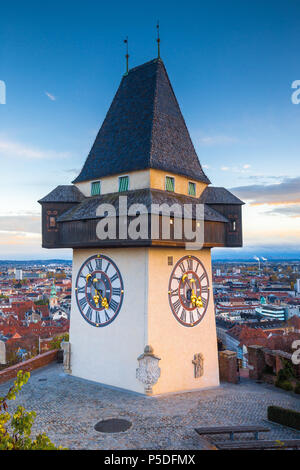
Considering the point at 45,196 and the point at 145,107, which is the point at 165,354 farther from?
the point at 145,107

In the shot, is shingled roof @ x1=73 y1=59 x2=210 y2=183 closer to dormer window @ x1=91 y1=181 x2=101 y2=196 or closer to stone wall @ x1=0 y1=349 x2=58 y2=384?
dormer window @ x1=91 y1=181 x2=101 y2=196

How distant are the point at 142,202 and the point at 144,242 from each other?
5.00 ft

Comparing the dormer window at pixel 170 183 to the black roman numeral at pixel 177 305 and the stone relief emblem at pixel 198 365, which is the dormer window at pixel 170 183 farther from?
the stone relief emblem at pixel 198 365

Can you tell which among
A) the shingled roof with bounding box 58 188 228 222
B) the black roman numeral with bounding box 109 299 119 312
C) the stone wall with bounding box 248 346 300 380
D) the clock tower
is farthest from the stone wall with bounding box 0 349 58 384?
the stone wall with bounding box 248 346 300 380

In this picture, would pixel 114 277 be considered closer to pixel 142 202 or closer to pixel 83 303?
pixel 83 303

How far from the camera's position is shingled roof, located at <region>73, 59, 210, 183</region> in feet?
49.4

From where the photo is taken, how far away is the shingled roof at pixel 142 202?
1377 cm

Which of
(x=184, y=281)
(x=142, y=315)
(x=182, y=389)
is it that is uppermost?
(x=184, y=281)

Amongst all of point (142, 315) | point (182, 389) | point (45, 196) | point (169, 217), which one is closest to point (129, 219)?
point (169, 217)

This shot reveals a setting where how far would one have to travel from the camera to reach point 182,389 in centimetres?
1438

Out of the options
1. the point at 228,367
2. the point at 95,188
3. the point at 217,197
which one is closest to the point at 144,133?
the point at 95,188

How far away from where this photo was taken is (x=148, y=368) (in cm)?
1316

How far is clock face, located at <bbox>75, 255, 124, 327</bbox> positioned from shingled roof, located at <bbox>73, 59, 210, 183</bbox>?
361 centimetres
